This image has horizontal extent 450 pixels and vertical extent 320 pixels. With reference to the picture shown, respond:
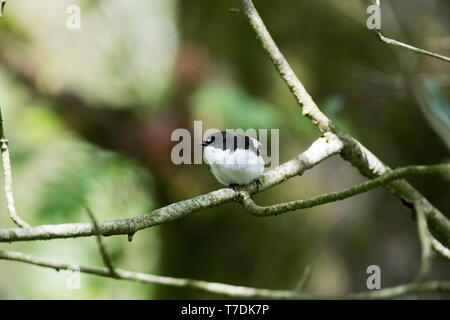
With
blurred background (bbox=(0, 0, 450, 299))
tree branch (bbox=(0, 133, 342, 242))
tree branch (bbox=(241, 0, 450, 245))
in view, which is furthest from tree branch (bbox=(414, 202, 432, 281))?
blurred background (bbox=(0, 0, 450, 299))

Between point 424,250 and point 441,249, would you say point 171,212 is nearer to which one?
point 424,250

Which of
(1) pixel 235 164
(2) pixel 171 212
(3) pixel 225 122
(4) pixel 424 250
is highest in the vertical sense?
(3) pixel 225 122

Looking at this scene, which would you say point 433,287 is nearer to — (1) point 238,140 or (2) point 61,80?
(1) point 238,140

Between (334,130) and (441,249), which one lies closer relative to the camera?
(441,249)

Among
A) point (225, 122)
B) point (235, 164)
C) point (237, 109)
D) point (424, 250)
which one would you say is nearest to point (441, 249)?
point (424, 250)

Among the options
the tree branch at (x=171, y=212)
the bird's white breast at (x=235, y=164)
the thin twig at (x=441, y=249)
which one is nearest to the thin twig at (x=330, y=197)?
the tree branch at (x=171, y=212)

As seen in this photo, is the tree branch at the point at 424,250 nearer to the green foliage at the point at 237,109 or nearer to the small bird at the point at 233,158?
the small bird at the point at 233,158
